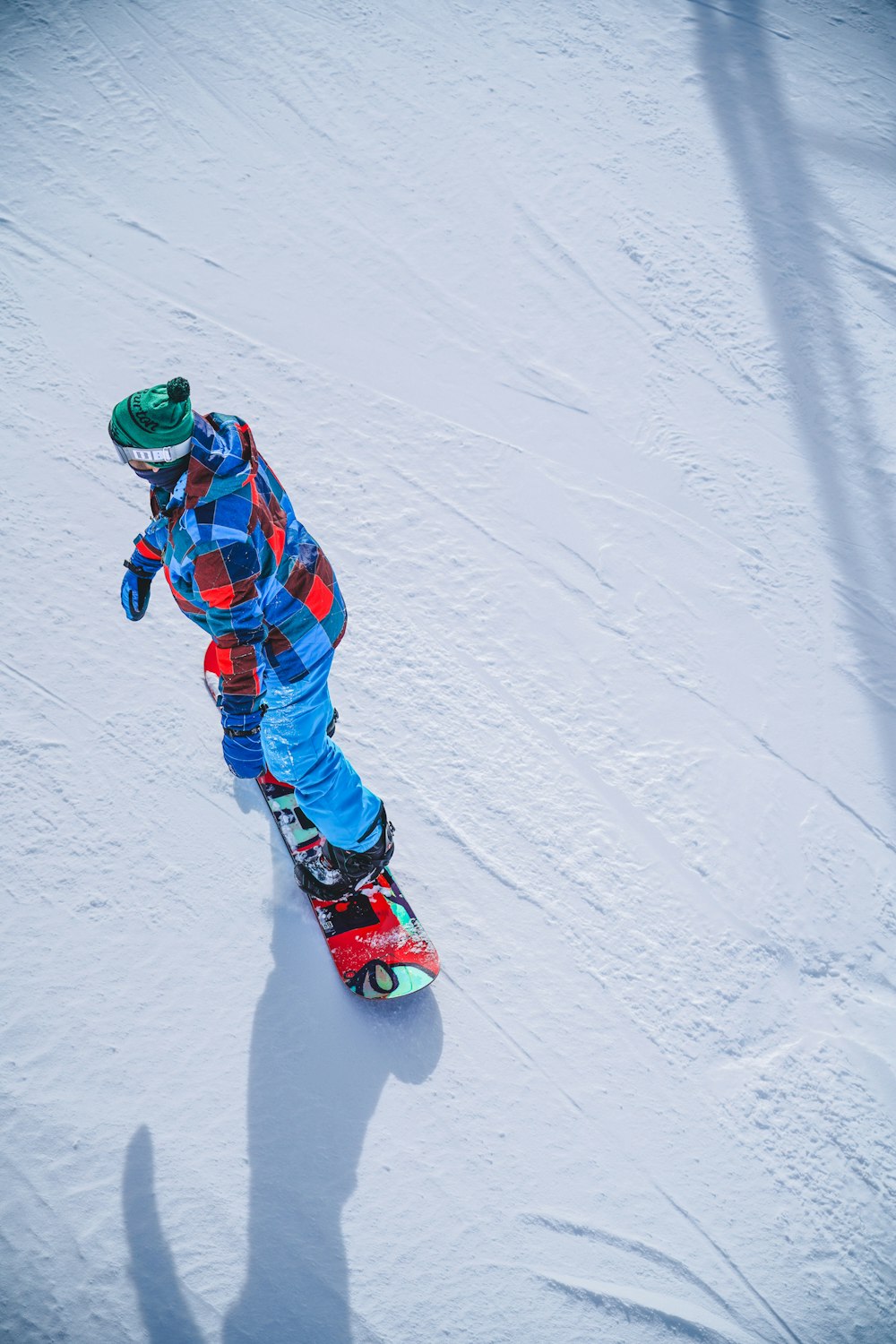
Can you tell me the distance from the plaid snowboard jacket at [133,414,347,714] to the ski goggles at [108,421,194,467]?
1.7 inches

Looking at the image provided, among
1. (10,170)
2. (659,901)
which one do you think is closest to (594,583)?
(659,901)

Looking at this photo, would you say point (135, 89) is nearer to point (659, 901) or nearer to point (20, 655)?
point (20, 655)

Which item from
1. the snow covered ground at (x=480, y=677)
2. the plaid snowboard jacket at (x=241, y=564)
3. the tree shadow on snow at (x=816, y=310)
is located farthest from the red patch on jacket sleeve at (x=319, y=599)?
the tree shadow on snow at (x=816, y=310)

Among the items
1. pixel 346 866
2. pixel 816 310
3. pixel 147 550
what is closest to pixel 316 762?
pixel 346 866

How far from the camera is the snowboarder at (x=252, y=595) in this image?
2139 millimetres

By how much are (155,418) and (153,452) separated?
81 mm

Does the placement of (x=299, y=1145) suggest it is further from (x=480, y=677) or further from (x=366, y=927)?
(x=480, y=677)

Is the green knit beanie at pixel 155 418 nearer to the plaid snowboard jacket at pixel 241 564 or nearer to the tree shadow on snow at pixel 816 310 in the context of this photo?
the plaid snowboard jacket at pixel 241 564

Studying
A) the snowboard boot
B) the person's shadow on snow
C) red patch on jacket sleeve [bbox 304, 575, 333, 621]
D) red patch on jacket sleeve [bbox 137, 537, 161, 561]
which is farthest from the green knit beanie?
the person's shadow on snow

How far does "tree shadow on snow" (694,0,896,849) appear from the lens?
3811mm

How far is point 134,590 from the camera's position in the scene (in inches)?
103

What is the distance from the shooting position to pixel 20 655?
11.1 feet

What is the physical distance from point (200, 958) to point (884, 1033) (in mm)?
2176

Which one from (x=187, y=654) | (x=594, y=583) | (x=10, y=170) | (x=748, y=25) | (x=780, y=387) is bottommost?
(x=187, y=654)
